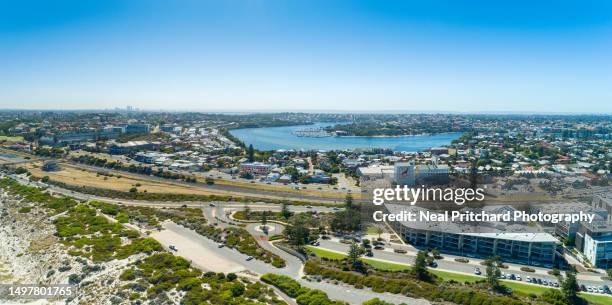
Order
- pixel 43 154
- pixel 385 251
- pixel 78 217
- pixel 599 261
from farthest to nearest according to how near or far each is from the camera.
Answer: pixel 43 154 < pixel 78 217 < pixel 385 251 < pixel 599 261

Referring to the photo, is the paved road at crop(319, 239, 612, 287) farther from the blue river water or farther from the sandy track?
the blue river water

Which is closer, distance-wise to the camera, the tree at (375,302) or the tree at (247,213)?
the tree at (375,302)

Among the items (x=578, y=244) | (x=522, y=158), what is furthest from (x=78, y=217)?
(x=522, y=158)

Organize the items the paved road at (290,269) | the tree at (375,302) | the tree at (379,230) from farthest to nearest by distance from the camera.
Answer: the tree at (379,230) → the paved road at (290,269) → the tree at (375,302)

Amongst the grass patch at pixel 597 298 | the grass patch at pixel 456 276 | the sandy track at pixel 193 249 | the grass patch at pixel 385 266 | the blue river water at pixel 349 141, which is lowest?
the grass patch at pixel 597 298

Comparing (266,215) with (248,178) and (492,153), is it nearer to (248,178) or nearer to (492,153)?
(248,178)

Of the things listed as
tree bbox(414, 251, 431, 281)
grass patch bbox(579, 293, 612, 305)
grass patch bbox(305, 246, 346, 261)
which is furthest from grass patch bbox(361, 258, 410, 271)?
grass patch bbox(579, 293, 612, 305)

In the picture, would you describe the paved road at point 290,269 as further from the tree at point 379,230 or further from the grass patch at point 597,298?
the grass patch at point 597,298

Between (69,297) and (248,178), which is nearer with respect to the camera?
(69,297)

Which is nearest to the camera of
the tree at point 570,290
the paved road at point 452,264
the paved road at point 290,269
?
the tree at point 570,290

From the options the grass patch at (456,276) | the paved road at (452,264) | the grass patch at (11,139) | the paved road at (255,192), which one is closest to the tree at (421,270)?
the grass patch at (456,276)

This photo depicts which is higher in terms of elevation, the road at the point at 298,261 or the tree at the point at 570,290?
the tree at the point at 570,290
